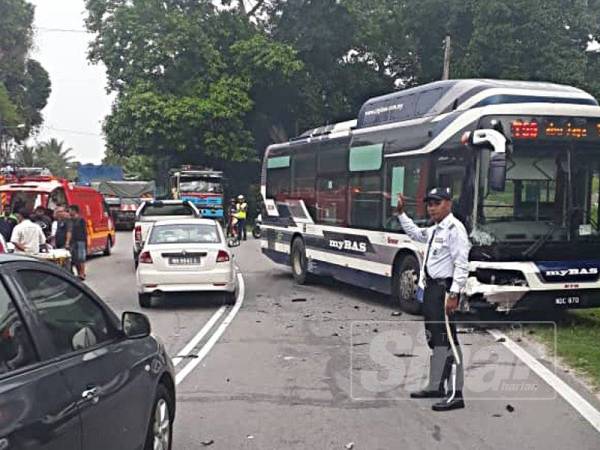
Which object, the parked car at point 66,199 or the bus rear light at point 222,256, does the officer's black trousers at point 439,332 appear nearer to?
the bus rear light at point 222,256

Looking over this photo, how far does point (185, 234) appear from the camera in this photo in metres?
14.9

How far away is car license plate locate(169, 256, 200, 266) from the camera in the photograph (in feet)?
46.5

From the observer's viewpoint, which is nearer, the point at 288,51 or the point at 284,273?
the point at 284,273

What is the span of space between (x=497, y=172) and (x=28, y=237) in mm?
8142

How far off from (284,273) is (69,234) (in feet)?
17.8

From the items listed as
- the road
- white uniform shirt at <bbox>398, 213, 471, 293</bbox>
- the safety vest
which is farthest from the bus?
the safety vest

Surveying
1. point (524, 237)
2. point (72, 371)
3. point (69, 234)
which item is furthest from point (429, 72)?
point (72, 371)

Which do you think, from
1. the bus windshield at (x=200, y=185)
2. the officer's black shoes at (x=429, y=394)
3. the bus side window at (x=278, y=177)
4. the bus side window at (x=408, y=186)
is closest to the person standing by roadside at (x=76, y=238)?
the bus side window at (x=278, y=177)

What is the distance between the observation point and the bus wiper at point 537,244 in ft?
37.0

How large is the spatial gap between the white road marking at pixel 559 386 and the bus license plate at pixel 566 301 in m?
0.92

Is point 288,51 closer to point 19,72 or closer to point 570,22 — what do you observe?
point 570,22

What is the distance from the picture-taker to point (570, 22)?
129 ft

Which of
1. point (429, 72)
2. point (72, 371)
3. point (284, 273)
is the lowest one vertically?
point (284, 273)

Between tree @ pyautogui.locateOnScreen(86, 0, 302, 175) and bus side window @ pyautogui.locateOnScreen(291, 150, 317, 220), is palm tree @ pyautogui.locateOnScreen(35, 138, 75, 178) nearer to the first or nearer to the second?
tree @ pyautogui.locateOnScreen(86, 0, 302, 175)
